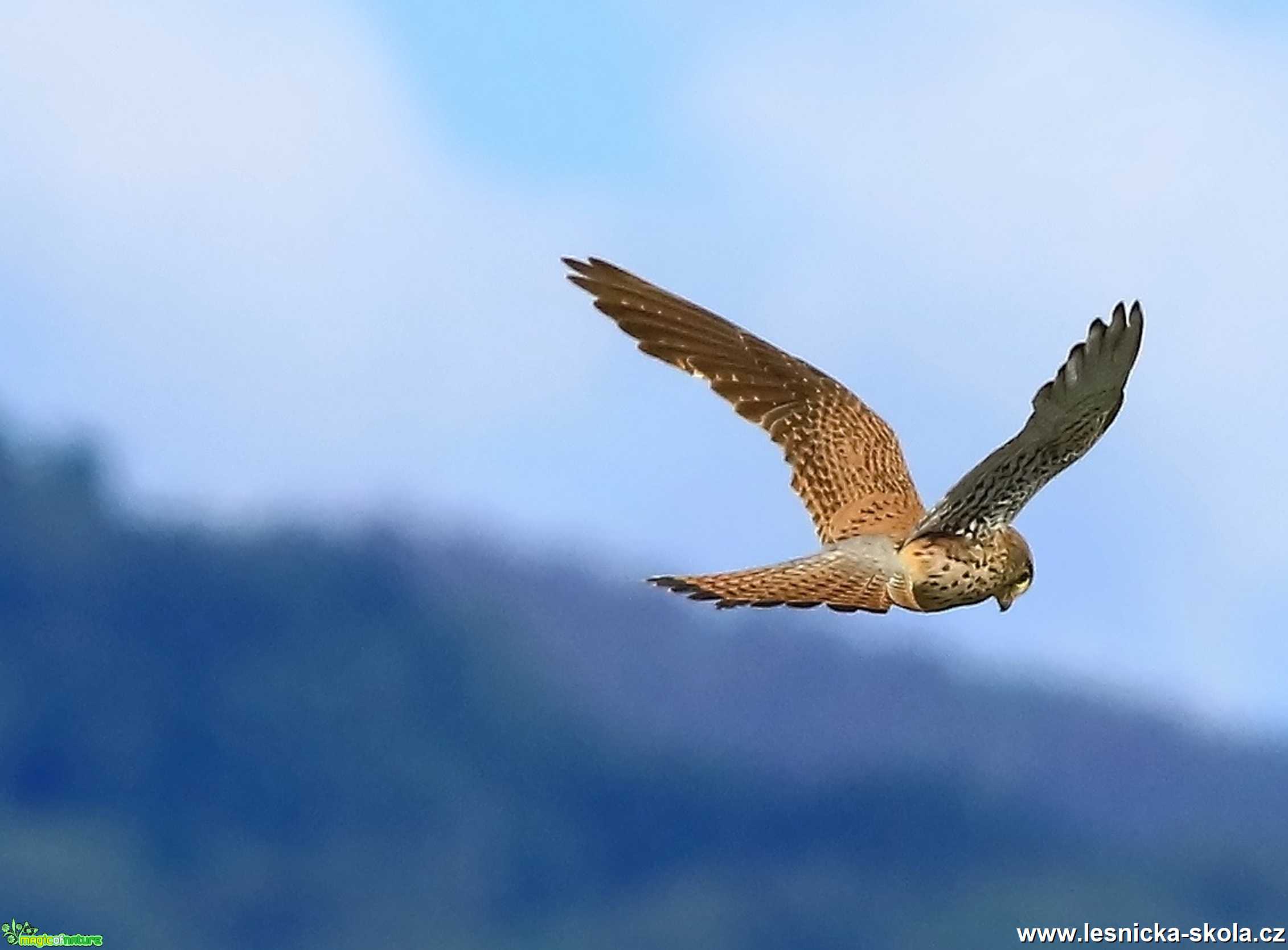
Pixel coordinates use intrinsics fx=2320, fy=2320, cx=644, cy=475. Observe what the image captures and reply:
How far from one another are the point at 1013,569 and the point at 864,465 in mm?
862

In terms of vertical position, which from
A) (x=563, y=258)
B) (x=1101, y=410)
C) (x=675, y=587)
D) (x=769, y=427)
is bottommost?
(x=675, y=587)

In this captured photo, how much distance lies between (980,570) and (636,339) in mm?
1458

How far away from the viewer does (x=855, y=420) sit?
19.2 ft

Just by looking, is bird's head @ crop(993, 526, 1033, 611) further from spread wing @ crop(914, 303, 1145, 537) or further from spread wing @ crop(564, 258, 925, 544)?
spread wing @ crop(564, 258, 925, 544)

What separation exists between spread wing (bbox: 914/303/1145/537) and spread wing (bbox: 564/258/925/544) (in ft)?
2.26

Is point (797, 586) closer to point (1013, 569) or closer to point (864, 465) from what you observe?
point (1013, 569)

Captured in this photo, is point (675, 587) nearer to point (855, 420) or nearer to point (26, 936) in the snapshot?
point (855, 420)

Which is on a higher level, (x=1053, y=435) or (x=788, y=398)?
(x=788, y=398)

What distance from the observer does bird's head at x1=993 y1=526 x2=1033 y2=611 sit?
491cm

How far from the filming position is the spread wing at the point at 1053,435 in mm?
4266

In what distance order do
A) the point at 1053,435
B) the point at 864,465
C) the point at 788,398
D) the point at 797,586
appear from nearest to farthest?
the point at 1053,435
the point at 797,586
the point at 864,465
the point at 788,398

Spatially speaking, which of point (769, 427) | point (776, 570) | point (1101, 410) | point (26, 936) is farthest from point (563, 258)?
point (26, 936)

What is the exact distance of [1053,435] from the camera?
451 cm

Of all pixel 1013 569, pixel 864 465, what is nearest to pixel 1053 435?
pixel 1013 569
